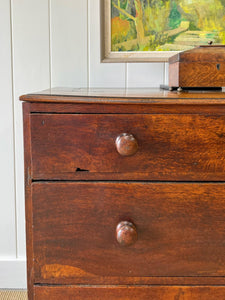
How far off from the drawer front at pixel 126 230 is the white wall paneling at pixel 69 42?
26.9 inches

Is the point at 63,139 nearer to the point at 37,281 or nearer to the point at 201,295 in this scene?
the point at 37,281

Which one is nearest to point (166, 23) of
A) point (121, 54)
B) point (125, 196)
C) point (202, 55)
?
point (121, 54)

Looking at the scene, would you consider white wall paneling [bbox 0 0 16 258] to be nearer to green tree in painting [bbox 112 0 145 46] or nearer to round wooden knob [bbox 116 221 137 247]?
green tree in painting [bbox 112 0 145 46]

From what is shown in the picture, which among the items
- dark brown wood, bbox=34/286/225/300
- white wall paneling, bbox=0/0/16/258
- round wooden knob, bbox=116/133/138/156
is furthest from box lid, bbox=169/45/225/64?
white wall paneling, bbox=0/0/16/258

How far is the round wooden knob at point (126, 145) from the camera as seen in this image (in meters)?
0.72

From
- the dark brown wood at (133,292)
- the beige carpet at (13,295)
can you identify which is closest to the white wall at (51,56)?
the beige carpet at (13,295)

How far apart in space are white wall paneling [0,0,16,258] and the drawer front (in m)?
0.69

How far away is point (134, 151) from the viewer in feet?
2.40

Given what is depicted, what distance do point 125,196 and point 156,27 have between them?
79cm

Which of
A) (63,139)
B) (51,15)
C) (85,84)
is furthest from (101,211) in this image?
(51,15)

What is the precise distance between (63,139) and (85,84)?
64cm

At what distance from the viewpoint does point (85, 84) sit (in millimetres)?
1351

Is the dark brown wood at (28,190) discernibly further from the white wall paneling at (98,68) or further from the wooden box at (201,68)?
the white wall paneling at (98,68)

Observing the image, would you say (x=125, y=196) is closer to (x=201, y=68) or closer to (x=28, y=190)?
(x=28, y=190)
